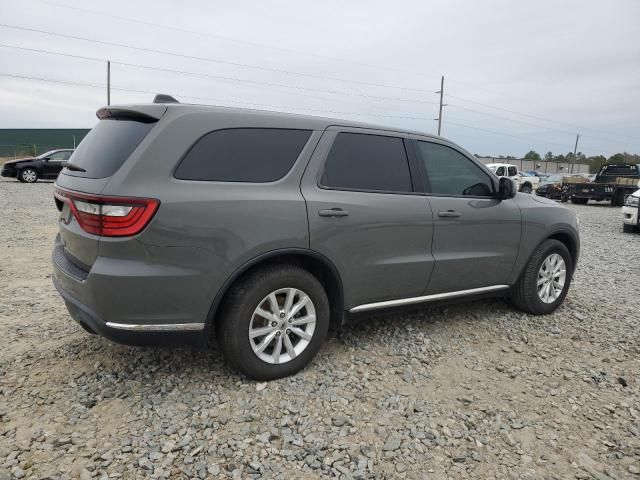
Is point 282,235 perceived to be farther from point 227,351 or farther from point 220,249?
point 227,351

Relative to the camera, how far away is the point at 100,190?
8.63 feet

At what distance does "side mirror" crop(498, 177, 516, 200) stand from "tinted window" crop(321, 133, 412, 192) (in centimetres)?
104

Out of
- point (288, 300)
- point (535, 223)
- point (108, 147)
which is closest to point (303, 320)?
point (288, 300)

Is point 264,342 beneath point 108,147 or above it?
beneath

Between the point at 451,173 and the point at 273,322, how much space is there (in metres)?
2.03

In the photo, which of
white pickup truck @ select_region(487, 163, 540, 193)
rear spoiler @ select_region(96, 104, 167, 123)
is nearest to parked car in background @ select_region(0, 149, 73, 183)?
rear spoiler @ select_region(96, 104, 167, 123)

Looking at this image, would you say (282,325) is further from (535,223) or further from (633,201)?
(633,201)

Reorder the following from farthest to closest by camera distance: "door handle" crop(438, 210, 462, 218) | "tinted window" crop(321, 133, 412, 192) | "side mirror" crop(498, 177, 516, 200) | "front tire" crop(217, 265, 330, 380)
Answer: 1. "side mirror" crop(498, 177, 516, 200)
2. "door handle" crop(438, 210, 462, 218)
3. "tinted window" crop(321, 133, 412, 192)
4. "front tire" crop(217, 265, 330, 380)

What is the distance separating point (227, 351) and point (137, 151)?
1.31 m

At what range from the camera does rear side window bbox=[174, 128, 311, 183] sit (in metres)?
2.81

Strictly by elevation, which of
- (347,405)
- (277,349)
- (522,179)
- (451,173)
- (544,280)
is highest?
(522,179)

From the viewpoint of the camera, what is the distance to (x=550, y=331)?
4.30 metres

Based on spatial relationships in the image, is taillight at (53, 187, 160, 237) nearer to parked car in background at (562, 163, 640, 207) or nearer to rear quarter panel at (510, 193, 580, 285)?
rear quarter panel at (510, 193, 580, 285)

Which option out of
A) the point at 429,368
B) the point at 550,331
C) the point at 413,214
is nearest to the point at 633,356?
the point at 550,331
